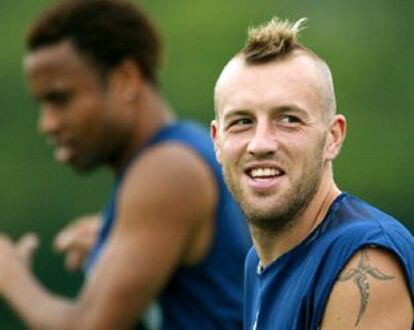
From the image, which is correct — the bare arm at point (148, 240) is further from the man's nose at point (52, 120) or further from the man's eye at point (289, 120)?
the man's eye at point (289, 120)

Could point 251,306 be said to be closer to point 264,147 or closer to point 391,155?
point 264,147

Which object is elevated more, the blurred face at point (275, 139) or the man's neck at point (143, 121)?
the blurred face at point (275, 139)

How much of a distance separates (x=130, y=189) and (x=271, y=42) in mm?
2178

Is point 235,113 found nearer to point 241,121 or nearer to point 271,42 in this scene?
point 241,121

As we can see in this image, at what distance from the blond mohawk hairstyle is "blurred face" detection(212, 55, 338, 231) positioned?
29 millimetres

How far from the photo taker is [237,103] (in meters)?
5.75

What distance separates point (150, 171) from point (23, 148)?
17034mm

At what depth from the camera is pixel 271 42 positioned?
5.80m

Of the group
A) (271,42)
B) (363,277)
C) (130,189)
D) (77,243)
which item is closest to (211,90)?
(77,243)

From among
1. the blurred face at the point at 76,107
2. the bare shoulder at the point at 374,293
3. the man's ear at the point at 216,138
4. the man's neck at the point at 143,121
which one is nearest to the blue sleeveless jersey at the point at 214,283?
the man's neck at the point at 143,121

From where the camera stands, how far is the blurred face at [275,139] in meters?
5.64

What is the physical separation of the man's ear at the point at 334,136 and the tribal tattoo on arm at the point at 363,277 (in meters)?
0.40

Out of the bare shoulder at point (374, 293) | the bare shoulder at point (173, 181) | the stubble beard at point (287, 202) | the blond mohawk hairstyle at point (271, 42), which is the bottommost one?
the bare shoulder at point (173, 181)

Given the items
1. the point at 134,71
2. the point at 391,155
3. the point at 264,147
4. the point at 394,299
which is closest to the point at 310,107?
the point at 264,147
